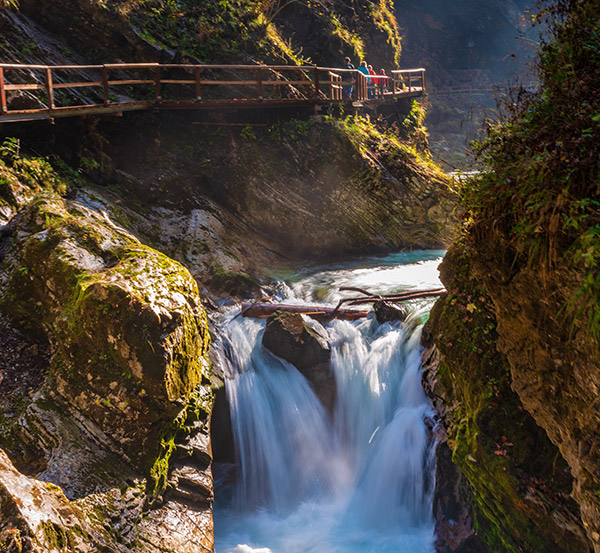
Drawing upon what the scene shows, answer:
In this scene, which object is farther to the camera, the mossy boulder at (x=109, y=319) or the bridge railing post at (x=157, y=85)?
the bridge railing post at (x=157, y=85)

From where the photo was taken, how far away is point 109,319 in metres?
7.14

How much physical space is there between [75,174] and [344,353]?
7002mm

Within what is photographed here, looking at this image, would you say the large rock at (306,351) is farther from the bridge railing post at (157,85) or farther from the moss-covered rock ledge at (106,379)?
the bridge railing post at (157,85)

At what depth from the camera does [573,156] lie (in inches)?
177

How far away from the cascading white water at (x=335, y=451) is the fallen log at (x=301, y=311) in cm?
23

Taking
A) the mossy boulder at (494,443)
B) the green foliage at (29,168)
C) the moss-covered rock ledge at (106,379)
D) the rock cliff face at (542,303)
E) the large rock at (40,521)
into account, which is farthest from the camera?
the green foliage at (29,168)

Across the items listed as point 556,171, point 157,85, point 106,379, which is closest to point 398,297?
point 106,379

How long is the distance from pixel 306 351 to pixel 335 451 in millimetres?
1689

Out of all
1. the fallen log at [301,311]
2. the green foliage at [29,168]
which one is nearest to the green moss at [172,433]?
the fallen log at [301,311]

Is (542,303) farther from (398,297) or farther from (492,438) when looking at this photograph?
(398,297)

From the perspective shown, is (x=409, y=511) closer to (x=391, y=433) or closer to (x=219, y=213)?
(x=391, y=433)

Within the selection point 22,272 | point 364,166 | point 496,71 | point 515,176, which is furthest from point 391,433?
point 496,71

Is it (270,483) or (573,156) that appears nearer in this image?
(573,156)

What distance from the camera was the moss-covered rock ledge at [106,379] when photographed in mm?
6504
